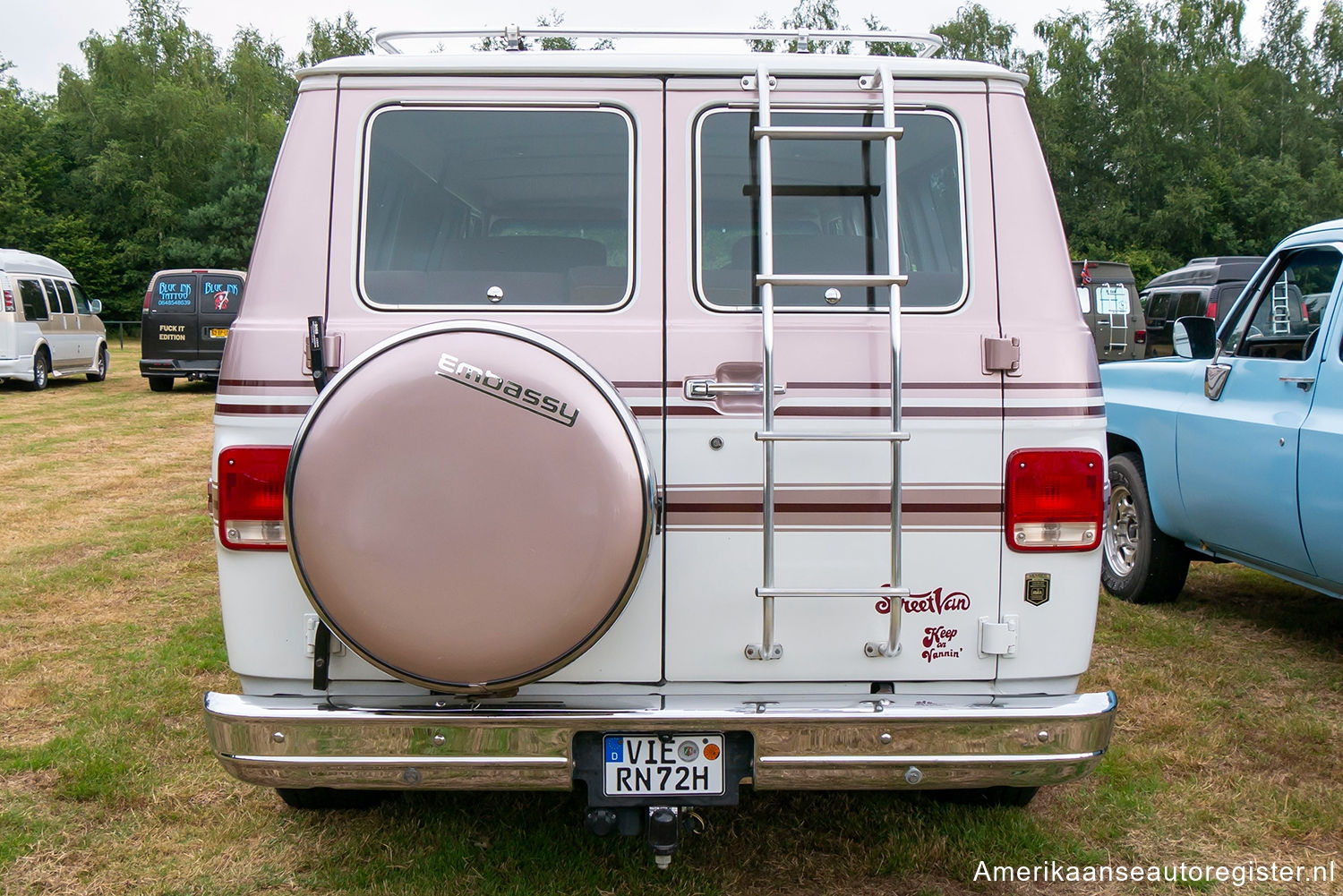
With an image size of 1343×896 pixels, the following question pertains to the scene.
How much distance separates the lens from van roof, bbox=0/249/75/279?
1837cm

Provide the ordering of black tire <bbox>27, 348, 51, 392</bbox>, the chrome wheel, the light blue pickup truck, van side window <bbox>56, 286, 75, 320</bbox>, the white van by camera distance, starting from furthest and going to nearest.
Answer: van side window <bbox>56, 286, 75, 320</bbox>
black tire <bbox>27, 348, 51, 392</bbox>
the white van
the chrome wheel
the light blue pickup truck

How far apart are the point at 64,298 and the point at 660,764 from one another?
21275mm

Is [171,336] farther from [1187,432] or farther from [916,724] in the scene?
[916,724]

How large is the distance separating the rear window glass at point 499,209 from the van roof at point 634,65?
0.11 m

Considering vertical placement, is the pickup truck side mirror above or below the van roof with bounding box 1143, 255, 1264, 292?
below

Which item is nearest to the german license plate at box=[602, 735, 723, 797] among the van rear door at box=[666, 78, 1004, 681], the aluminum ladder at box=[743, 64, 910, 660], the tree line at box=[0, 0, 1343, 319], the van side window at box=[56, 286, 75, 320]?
the van rear door at box=[666, 78, 1004, 681]

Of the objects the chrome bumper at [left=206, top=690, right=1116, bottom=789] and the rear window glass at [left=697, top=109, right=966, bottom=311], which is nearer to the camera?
the chrome bumper at [left=206, top=690, right=1116, bottom=789]

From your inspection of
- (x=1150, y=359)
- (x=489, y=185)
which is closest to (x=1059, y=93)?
(x=1150, y=359)

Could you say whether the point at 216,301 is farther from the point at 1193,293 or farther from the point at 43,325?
the point at 1193,293

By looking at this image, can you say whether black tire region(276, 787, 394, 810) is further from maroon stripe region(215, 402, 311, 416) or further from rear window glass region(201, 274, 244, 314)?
rear window glass region(201, 274, 244, 314)

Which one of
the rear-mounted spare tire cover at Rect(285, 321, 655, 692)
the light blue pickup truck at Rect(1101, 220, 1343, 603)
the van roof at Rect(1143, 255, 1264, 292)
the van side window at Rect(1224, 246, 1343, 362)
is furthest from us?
the van roof at Rect(1143, 255, 1264, 292)

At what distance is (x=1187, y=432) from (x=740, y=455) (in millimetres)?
3699

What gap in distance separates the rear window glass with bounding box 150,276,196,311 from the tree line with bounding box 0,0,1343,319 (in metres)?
25.8

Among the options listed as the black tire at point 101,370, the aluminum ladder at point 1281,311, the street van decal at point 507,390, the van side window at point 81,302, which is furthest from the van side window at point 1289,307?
the black tire at point 101,370
